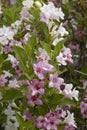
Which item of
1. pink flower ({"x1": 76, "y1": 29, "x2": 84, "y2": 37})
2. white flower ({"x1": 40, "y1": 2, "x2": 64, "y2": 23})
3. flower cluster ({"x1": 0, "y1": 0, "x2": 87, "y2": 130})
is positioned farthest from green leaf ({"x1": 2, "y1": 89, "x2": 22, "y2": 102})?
pink flower ({"x1": 76, "y1": 29, "x2": 84, "y2": 37})

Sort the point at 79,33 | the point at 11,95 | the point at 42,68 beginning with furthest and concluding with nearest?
the point at 79,33 < the point at 11,95 < the point at 42,68

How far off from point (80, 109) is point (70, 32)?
28.6 inches

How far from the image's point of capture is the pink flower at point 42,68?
61.1 inches

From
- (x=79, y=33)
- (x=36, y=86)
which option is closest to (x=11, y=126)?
(x=36, y=86)

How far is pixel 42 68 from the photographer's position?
156 cm

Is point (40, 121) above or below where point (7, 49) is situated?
below

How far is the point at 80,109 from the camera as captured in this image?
78.3 inches

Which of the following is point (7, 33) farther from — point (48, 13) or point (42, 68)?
point (42, 68)

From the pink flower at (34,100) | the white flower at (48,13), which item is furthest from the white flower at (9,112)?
the white flower at (48,13)

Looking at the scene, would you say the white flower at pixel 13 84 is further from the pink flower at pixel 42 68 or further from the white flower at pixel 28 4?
the white flower at pixel 28 4

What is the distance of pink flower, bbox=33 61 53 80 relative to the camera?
1552 millimetres

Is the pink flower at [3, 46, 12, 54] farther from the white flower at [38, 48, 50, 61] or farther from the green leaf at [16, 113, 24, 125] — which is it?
the green leaf at [16, 113, 24, 125]

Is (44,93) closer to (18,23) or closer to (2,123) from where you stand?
(2,123)

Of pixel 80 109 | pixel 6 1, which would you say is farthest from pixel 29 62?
pixel 6 1
